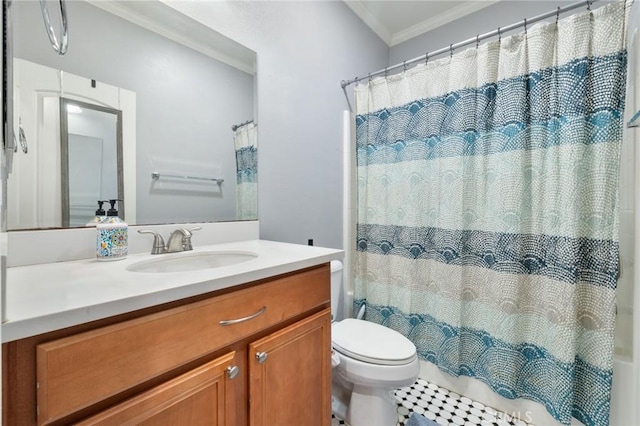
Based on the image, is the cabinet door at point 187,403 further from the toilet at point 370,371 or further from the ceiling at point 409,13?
the ceiling at point 409,13

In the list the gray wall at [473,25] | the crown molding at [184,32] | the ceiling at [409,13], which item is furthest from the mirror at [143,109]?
the gray wall at [473,25]

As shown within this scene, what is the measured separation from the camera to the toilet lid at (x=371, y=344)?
1.16m

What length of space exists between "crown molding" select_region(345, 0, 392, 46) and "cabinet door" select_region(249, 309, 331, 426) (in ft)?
6.76

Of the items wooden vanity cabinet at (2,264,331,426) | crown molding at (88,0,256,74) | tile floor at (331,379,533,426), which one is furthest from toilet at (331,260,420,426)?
crown molding at (88,0,256,74)

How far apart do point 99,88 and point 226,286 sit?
2.81 feet

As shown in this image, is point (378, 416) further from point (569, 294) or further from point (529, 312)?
point (569, 294)

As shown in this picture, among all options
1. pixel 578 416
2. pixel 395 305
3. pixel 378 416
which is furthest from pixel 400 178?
pixel 578 416

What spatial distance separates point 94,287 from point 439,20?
265 centimetres

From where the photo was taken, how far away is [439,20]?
6.95 ft

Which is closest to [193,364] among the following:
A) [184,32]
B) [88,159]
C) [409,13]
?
[88,159]

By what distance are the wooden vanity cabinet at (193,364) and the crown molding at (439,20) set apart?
222 centimetres

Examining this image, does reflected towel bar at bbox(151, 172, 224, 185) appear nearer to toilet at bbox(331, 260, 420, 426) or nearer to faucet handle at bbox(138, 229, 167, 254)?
faucet handle at bbox(138, 229, 167, 254)

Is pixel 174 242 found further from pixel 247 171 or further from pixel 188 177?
pixel 247 171

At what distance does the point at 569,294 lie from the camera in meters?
1.19
